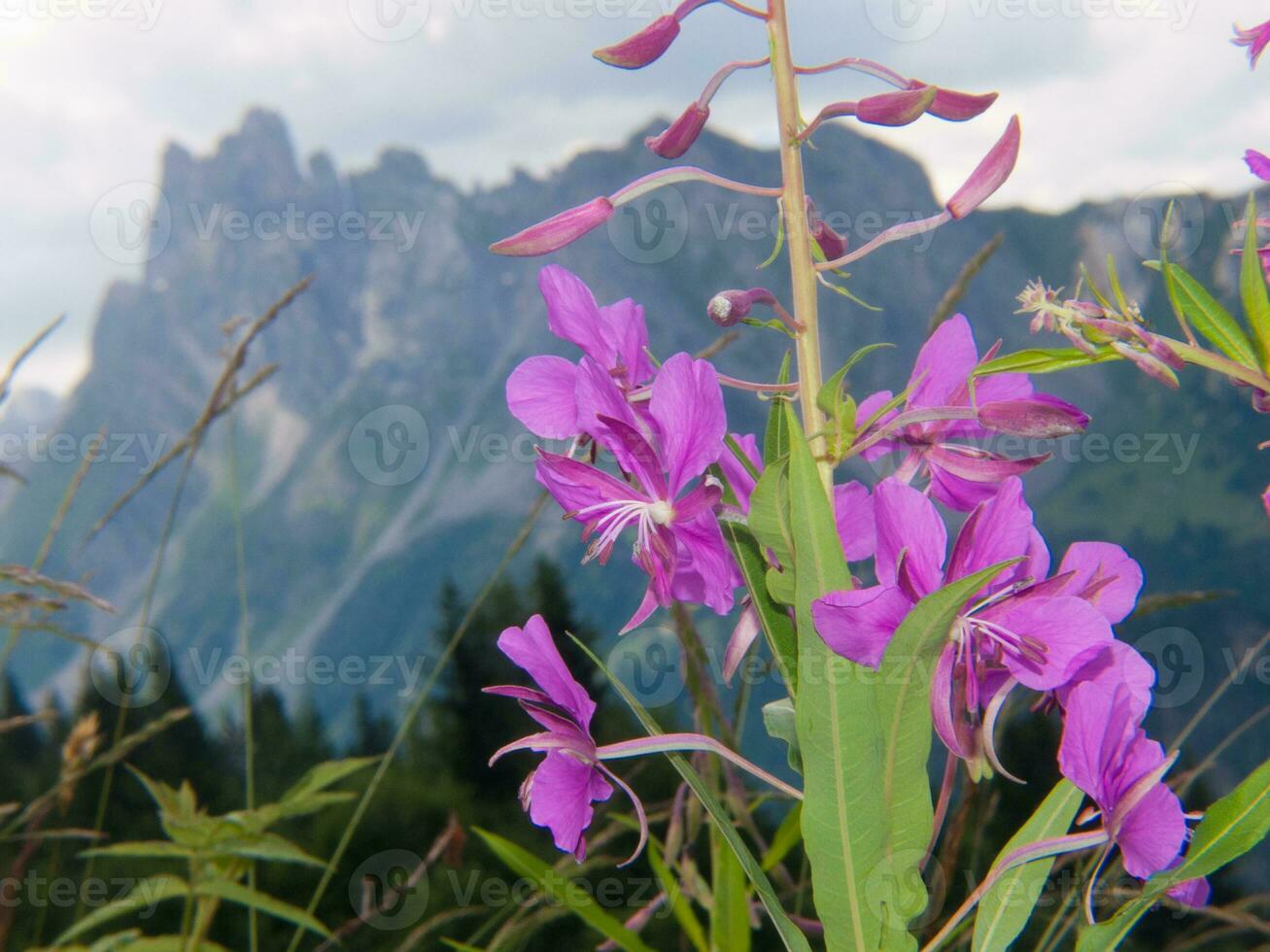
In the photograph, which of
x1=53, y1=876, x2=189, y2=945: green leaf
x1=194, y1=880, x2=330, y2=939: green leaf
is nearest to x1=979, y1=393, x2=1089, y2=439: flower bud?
x1=194, y1=880, x2=330, y2=939: green leaf

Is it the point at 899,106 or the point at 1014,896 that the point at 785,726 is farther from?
the point at 899,106

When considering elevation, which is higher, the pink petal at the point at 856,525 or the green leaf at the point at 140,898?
the pink petal at the point at 856,525

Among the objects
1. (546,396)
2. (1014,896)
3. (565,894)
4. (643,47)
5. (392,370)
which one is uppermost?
(643,47)

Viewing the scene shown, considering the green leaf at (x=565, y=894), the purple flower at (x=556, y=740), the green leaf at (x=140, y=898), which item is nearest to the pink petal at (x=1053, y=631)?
the purple flower at (x=556, y=740)

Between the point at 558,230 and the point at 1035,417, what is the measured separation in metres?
0.59

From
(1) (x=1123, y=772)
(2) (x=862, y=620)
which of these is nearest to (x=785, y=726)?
(2) (x=862, y=620)

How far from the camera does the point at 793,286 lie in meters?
1.16

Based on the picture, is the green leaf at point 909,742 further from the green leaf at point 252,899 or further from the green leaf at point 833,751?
the green leaf at point 252,899

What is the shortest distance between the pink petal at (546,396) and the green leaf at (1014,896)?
712 mm

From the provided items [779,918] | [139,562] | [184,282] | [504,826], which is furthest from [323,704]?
[779,918]

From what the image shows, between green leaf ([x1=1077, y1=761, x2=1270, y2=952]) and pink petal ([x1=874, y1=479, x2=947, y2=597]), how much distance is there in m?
0.37

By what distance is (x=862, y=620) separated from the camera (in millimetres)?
967

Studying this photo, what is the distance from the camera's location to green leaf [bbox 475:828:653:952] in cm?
169

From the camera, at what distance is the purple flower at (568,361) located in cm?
119
